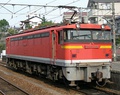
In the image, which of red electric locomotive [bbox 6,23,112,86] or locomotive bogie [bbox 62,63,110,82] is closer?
locomotive bogie [bbox 62,63,110,82]

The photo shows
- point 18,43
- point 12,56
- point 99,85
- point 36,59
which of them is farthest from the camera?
point 12,56

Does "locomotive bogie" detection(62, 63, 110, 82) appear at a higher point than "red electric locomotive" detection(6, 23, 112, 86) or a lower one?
lower

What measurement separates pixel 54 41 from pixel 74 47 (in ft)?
4.90

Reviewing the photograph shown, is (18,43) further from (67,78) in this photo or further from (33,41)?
(67,78)

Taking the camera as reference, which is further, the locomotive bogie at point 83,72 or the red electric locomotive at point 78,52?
the red electric locomotive at point 78,52

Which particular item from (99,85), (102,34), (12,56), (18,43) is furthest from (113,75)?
(12,56)

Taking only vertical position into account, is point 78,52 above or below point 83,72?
above

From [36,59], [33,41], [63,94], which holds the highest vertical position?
[33,41]

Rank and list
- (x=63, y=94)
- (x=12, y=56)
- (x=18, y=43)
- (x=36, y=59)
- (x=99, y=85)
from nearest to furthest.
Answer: (x=63, y=94)
(x=99, y=85)
(x=36, y=59)
(x=18, y=43)
(x=12, y=56)

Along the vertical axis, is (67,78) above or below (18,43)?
below

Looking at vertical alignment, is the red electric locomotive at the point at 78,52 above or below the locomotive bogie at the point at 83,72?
above

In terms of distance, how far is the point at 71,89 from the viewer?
13758 millimetres

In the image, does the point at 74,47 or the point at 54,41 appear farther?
the point at 54,41

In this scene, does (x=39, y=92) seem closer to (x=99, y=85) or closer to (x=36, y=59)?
(x=99, y=85)
